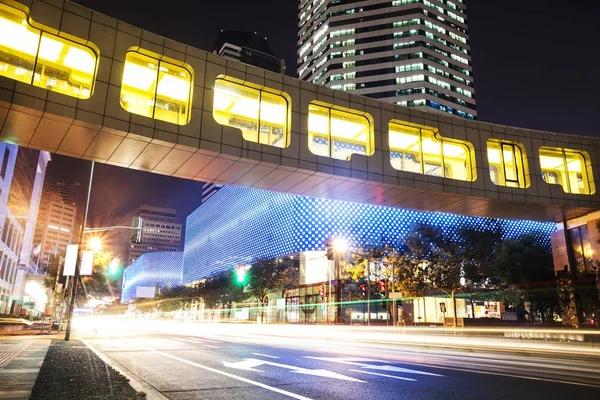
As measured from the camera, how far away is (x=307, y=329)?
3897 cm

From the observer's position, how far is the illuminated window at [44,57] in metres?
18.5

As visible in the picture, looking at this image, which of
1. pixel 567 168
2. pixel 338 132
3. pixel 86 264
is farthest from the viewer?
pixel 567 168

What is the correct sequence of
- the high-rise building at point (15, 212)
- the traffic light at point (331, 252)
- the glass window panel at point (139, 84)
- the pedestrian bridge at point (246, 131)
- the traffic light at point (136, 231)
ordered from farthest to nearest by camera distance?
the high-rise building at point (15, 212), the traffic light at point (331, 252), the traffic light at point (136, 231), the glass window panel at point (139, 84), the pedestrian bridge at point (246, 131)

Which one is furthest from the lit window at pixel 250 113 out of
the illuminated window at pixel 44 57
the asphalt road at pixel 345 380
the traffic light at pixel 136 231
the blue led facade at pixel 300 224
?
the blue led facade at pixel 300 224

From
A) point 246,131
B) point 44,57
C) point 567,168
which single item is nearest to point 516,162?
point 567,168

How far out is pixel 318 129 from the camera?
24844mm

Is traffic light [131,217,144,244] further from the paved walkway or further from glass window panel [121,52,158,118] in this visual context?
the paved walkway

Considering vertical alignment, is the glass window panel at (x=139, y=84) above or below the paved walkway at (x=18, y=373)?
above

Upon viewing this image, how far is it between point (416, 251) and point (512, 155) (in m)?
25.4

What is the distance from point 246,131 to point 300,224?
74249 millimetres

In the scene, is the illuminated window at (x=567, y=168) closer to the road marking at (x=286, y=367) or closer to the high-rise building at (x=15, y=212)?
the road marking at (x=286, y=367)

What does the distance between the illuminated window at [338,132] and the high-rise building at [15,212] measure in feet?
133

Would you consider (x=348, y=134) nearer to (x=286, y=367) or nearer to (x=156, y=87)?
(x=156, y=87)

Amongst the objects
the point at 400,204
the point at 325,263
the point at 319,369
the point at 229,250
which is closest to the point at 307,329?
the point at 400,204
